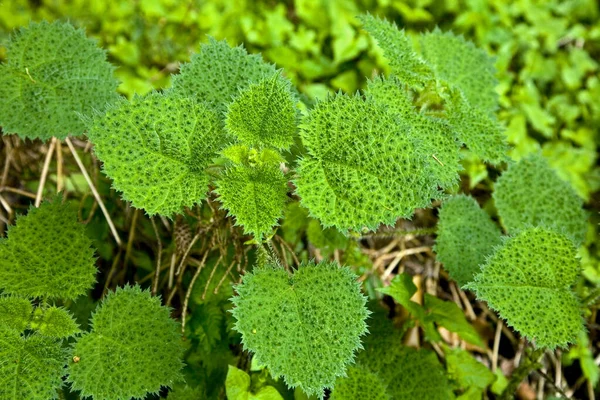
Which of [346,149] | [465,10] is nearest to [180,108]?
[346,149]

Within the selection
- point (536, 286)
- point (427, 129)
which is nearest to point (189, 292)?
point (427, 129)

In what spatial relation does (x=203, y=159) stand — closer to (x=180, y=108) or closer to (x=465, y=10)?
(x=180, y=108)

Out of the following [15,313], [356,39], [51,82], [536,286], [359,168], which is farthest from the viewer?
[356,39]

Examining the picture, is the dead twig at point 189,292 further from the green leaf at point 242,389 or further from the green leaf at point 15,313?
the green leaf at point 15,313

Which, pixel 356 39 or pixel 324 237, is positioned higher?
pixel 356 39

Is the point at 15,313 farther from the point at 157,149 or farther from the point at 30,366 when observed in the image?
the point at 157,149

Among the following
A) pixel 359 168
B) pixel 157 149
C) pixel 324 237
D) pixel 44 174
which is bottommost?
pixel 44 174
